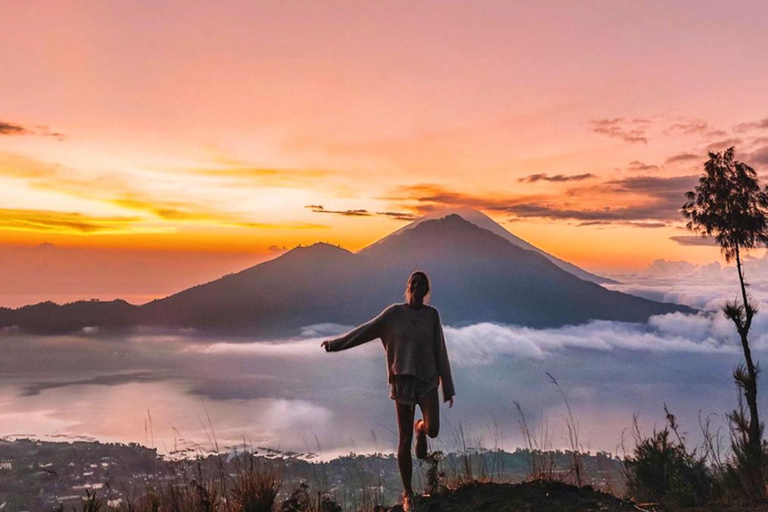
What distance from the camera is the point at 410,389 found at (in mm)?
7156

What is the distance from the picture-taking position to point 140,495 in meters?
7.46

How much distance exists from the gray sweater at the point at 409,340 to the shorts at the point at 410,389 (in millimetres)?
60

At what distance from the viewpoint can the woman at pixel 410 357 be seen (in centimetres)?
714

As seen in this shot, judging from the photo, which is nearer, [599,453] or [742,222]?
[599,453]

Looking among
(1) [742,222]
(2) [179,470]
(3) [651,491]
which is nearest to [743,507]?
(3) [651,491]

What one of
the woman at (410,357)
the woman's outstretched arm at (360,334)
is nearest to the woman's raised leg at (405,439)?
the woman at (410,357)

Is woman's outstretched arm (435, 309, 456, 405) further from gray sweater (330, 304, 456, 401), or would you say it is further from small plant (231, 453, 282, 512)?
small plant (231, 453, 282, 512)

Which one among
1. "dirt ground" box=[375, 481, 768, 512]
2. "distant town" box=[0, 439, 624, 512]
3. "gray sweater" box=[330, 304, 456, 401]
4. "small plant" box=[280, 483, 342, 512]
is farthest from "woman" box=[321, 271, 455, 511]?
"distant town" box=[0, 439, 624, 512]

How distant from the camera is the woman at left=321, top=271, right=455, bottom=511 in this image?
7.14 meters

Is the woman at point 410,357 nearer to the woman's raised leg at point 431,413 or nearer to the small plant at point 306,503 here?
the woman's raised leg at point 431,413

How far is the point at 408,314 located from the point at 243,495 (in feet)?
8.24

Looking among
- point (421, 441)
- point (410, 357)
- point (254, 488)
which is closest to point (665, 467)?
point (421, 441)

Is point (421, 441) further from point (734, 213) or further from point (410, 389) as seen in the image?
point (734, 213)

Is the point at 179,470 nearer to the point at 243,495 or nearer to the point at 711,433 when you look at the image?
the point at 243,495
